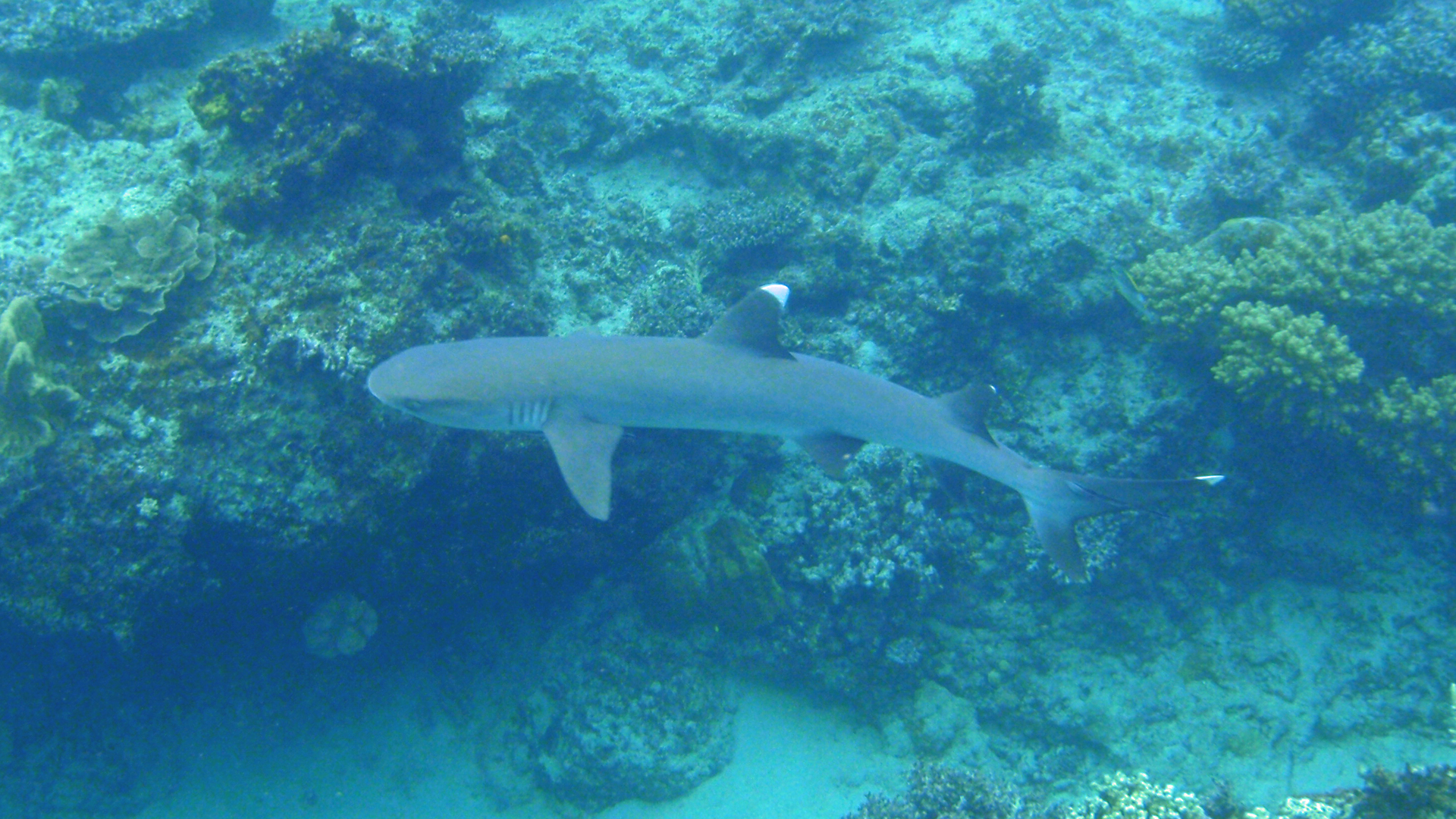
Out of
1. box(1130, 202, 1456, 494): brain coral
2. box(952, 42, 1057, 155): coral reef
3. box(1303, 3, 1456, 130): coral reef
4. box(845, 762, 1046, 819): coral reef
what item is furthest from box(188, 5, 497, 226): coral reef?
box(1303, 3, 1456, 130): coral reef

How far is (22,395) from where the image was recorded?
4.14 metres

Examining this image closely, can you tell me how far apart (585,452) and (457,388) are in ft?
2.47

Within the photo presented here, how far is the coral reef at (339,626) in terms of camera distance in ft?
18.7

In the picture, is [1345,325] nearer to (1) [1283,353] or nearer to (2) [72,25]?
(1) [1283,353]

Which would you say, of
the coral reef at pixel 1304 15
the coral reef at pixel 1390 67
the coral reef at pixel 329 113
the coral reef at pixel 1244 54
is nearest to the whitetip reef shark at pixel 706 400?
the coral reef at pixel 329 113

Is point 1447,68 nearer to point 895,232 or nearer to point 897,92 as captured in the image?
point 897,92

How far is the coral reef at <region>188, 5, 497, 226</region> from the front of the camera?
4895mm

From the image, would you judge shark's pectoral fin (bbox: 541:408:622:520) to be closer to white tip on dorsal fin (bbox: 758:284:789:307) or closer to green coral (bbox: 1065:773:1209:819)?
white tip on dorsal fin (bbox: 758:284:789:307)

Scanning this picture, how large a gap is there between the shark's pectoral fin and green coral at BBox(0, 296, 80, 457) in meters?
3.13

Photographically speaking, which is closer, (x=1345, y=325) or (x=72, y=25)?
(x=1345, y=325)

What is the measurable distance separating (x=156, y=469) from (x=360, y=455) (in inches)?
46.7

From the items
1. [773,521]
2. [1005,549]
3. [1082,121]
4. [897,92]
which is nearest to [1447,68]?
[1082,121]

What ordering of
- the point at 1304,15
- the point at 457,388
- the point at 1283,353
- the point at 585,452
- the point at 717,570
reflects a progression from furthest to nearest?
1. the point at 1304,15
2. the point at 717,570
3. the point at 1283,353
4. the point at 585,452
5. the point at 457,388

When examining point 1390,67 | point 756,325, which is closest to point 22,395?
point 756,325
